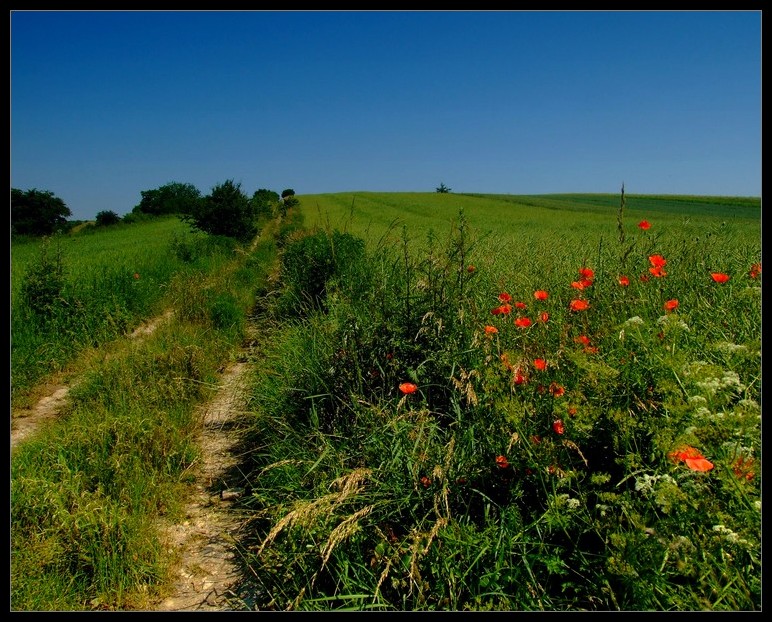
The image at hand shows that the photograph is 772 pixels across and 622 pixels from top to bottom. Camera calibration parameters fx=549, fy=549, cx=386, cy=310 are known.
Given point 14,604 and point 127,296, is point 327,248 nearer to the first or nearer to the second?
point 127,296

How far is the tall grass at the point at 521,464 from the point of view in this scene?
5.98 feet

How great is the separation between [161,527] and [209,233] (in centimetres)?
1579

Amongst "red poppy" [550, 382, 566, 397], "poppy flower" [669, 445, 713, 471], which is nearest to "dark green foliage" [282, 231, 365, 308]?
"red poppy" [550, 382, 566, 397]

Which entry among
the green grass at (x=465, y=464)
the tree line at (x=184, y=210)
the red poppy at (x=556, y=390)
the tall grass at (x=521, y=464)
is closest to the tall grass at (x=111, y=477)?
the green grass at (x=465, y=464)

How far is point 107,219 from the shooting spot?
111 feet

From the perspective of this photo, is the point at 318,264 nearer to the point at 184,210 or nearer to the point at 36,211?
the point at 184,210

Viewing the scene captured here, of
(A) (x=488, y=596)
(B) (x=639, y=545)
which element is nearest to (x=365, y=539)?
(A) (x=488, y=596)

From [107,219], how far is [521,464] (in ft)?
120

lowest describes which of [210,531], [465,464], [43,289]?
[210,531]

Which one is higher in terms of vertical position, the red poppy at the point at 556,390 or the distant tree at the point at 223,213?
the distant tree at the point at 223,213

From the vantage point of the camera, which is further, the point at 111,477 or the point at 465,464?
the point at 111,477

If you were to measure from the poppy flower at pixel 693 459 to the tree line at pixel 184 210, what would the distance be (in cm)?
1432

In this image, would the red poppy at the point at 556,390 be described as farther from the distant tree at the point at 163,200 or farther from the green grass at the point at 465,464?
the distant tree at the point at 163,200

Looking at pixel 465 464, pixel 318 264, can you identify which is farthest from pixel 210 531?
pixel 318 264
